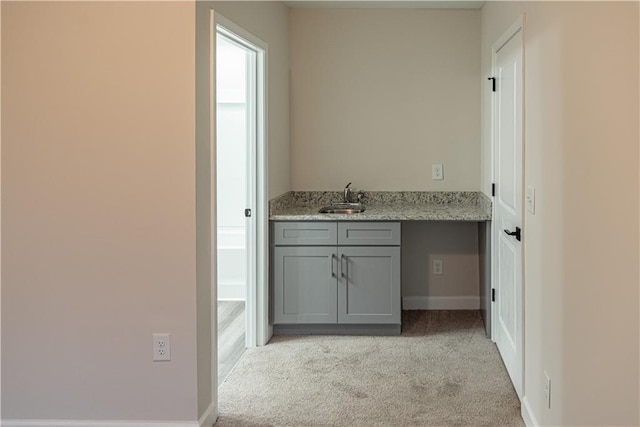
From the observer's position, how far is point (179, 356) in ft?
8.82

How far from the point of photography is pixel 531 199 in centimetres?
266

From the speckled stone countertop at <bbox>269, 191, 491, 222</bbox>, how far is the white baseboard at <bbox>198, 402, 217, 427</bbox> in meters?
1.44

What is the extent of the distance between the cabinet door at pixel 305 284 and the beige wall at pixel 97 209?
1461 mm

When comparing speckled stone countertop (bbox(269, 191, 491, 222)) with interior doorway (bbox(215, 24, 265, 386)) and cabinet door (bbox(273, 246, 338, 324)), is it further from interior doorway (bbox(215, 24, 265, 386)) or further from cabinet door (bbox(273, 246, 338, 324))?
interior doorway (bbox(215, 24, 265, 386))

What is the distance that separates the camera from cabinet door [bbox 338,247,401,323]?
407 cm

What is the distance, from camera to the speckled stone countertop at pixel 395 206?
159 inches

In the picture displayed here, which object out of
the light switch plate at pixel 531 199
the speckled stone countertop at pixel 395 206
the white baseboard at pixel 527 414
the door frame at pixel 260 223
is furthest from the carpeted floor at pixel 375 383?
the light switch plate at pixel 531 199

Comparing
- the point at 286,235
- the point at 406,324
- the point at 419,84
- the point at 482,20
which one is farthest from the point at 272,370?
the point at 482,20

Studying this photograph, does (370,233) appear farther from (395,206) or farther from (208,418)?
(208,418)

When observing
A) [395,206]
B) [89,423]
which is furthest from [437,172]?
[89,423]

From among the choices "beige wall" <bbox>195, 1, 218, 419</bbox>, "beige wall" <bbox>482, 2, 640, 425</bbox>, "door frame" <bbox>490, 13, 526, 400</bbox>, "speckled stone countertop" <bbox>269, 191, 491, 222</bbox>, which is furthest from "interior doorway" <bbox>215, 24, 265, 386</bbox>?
"beige wall" <bbox>482, 2, 640, 425</bbox>

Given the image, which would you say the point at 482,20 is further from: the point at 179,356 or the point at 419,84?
the point at 179,356

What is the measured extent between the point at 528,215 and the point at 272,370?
1.66 m

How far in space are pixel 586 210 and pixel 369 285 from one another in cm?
221
